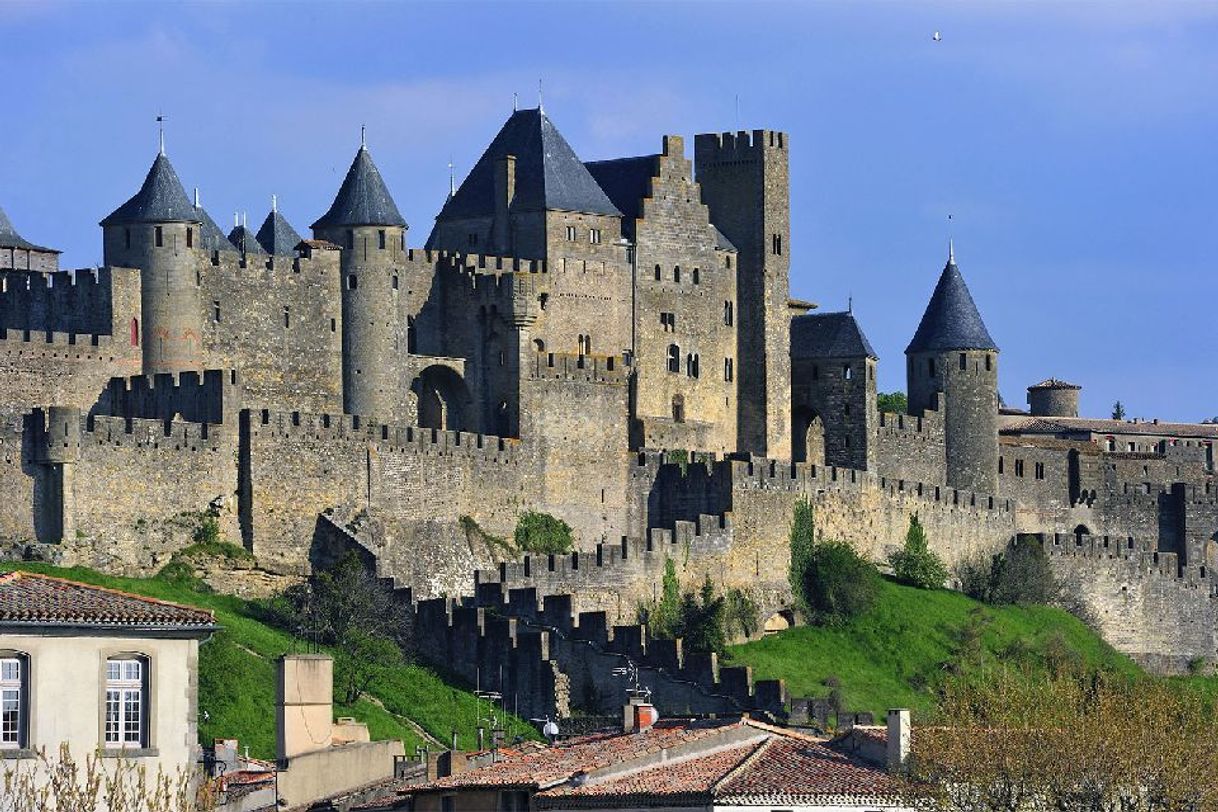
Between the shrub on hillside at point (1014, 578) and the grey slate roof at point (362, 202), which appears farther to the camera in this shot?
the shrub on hillside at point (1014, 578)

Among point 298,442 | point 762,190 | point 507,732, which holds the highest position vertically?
point 762,190

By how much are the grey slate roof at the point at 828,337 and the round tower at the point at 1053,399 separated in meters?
38.0

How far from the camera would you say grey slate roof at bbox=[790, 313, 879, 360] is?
4272 inches

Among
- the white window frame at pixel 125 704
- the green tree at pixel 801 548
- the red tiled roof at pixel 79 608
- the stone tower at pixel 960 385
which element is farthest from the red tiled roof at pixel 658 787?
the stone tower at pixel 960 385

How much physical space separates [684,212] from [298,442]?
19.1 metres

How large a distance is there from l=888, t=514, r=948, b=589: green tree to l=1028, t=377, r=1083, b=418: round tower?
4197cm

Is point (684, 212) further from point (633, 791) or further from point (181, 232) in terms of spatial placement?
point (633, 791)

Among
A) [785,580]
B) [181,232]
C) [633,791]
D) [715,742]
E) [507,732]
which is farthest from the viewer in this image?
[785,580]

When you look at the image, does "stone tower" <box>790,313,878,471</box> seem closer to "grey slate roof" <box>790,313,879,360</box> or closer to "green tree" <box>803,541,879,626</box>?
"grey slate roof" <box>790,313,879,360</box>

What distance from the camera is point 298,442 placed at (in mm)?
88312

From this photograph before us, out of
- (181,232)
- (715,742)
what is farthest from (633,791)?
(181,232)

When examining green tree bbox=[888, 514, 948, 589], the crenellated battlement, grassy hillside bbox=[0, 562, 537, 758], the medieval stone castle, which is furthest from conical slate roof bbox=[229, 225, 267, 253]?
green tree bbox=[888, 514, 948, 589]

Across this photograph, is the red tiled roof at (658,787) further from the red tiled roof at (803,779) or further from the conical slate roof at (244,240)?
the conical slate roof at (244,240)

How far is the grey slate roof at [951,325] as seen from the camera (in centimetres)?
A: 11262
